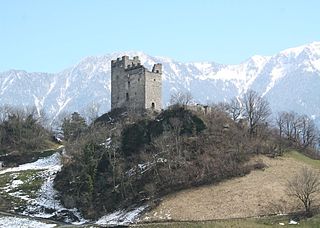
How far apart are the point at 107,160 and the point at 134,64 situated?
35.9m

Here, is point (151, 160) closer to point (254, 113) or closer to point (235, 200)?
point (235, 200)

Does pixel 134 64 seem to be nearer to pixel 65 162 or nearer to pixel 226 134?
pixel 65 162

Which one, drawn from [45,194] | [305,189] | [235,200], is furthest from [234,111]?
[305,189]

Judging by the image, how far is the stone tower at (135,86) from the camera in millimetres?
119688

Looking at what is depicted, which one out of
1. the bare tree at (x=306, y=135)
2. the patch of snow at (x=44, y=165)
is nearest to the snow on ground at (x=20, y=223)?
the patch of snow at (x=44, y=165)

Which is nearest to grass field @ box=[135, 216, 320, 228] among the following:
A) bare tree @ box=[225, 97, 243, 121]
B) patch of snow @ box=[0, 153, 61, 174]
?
bare tree @ box=[225, 97, 243, 121]

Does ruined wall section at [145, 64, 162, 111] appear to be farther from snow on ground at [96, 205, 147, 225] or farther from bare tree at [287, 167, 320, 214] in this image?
bare tree at [287, 167, 320, 214]

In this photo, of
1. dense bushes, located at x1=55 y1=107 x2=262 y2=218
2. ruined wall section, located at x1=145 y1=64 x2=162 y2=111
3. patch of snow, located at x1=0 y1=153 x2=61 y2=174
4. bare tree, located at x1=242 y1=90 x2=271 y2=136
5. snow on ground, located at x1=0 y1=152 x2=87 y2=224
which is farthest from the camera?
ruined wall section, located at x1=145 y1=64 x2=162 y2=111

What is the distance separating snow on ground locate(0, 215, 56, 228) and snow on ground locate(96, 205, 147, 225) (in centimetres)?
695

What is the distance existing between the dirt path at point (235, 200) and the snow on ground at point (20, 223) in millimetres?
13795

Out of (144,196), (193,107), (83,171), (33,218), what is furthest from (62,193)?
(193,107)

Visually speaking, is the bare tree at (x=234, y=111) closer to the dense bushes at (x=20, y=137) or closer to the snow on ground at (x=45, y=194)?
the snow on ground at (x=45, y=194)

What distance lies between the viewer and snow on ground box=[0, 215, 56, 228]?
74556mm

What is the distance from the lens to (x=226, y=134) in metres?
95.1
